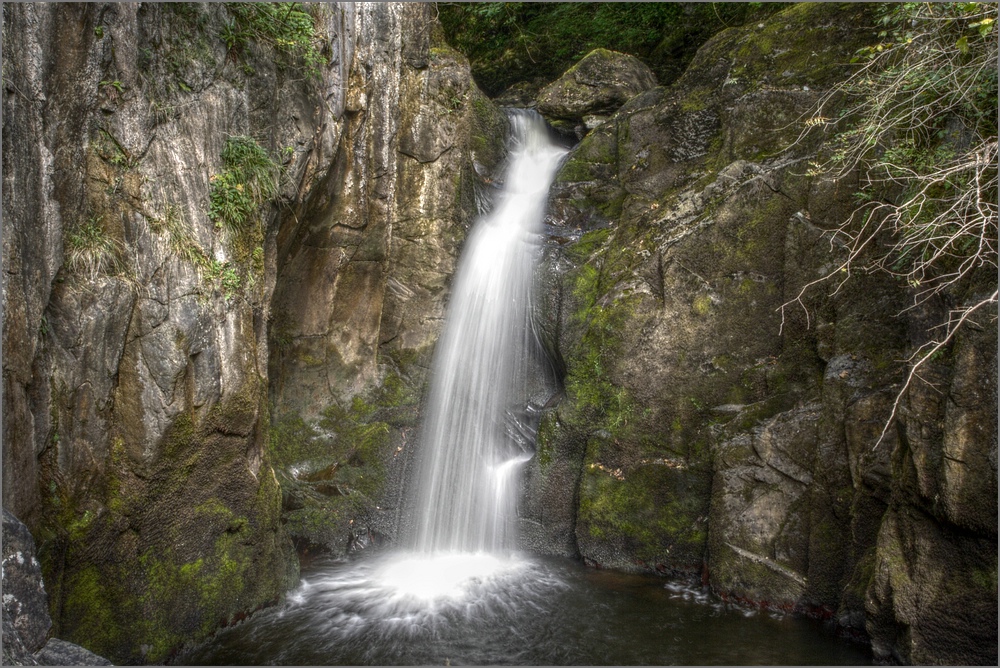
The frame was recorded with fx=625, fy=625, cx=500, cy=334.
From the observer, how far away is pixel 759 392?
21.7 ft

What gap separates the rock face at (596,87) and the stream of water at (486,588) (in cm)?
120

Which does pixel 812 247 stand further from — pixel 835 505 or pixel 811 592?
pixel 811 592

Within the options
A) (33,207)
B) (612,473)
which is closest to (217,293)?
(33,207)

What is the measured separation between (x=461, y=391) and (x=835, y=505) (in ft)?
15.2

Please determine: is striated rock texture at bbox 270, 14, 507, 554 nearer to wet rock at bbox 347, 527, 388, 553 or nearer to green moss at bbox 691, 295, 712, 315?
wet rock at bbox 347, 527, 388, 553

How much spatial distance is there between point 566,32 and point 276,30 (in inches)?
311

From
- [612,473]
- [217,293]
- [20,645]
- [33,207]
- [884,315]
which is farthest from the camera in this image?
[612,473]

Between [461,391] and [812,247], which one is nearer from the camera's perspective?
[812,247]

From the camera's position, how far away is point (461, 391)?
8.56 meters

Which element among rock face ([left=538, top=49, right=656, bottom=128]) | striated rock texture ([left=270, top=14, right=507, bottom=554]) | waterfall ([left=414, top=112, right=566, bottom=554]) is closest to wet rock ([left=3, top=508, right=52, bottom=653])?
striated rock texture ([left=270, top=14, right=507, bottom=554])

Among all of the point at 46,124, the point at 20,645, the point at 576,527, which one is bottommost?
the point at 20,645

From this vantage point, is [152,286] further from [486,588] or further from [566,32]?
[566,32]

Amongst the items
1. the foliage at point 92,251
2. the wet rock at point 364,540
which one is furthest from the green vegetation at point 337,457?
the foliage at point 92,251

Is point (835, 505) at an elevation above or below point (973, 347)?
below
